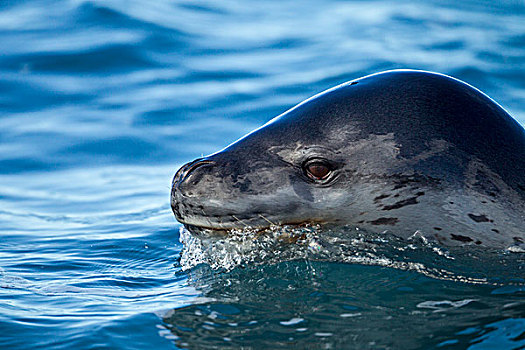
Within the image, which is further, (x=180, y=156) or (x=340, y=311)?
(x=180, y=156)

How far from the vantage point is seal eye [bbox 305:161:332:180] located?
4.86m

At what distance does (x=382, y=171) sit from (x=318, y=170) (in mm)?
380

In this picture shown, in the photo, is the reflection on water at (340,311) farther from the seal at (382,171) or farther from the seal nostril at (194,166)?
the seal nostril at (194,166)

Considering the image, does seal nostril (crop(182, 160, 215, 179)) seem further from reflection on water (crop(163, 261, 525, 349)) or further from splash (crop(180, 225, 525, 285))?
reflection on water (crop(163, 261, 525, 349))

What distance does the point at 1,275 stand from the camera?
6023mm

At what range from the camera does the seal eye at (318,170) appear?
486 cm

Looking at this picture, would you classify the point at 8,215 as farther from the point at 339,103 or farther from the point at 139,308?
the point at 339,103

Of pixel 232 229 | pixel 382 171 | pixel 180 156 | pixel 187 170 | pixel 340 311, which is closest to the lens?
pixel 340 311

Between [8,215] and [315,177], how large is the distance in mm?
4522

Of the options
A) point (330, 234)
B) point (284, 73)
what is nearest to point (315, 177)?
point (330, 234)

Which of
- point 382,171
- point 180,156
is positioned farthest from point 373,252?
point 180,156

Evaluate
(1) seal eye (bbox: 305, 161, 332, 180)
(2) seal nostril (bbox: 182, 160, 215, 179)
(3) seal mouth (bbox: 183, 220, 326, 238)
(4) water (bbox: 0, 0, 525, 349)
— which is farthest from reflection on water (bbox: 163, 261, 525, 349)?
(2) seal nostril (bbox: 182, 160, 215, 179)

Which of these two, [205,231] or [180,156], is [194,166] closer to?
[205,231]

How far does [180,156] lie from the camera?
998cm
